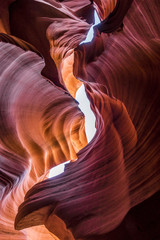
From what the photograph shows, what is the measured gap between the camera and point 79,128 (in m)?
2.20

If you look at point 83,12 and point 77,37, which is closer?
point 77,37

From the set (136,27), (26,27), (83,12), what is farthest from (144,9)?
(83,12)

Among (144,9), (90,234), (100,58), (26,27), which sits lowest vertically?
(90,234)

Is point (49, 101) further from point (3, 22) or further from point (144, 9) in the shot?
point (144, 9)

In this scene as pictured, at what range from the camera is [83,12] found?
9.03 feet

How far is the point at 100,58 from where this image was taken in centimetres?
173

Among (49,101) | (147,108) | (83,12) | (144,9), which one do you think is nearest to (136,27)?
(144,9)

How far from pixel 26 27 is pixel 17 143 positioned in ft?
3.34

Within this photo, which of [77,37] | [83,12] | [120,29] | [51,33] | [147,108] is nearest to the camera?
[147,108]

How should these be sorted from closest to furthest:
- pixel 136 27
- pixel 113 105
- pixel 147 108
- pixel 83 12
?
pixel 147 108
pixel 113 105
pixel 136 27
pixel 83 12

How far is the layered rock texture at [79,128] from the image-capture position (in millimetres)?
774

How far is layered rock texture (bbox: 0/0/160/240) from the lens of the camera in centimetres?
77

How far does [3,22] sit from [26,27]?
0.72ft

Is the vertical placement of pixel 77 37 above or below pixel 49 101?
above
